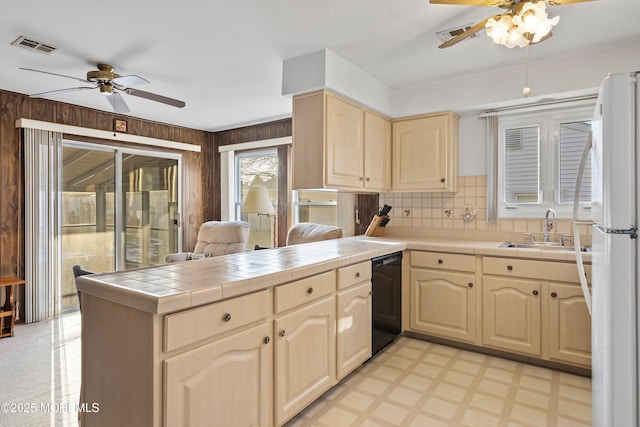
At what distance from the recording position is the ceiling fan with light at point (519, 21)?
1.61 metres

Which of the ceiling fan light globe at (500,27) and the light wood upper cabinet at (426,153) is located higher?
the ceiling fan light globe at (500,27)

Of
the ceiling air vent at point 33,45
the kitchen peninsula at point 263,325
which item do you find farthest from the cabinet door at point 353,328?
the ceiling air vent at point 33,45

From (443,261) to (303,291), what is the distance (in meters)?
1.48

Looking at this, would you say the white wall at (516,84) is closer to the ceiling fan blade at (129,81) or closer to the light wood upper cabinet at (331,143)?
the light wood upper cabinet at (331,143)

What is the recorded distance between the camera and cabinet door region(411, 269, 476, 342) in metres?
2.78

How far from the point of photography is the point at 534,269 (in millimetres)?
2523

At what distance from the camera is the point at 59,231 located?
388cm

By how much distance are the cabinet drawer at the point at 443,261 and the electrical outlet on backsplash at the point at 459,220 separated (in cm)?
60

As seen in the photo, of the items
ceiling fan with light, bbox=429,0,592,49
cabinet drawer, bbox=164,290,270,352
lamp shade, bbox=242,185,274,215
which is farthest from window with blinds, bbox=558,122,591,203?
lamp shade, bbox=242,185,274,215

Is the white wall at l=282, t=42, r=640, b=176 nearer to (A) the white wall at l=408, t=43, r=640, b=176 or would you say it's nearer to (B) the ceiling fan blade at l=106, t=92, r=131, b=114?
(A) the white wall at l=408, t=43, r=640, b=176

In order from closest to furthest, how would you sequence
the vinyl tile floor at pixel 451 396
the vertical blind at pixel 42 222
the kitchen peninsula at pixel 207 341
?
the kitchen peninsula at pixel 207 341 < the vinyl tile floor at pixel 451 396 < the vertical blind at pixel 42 222

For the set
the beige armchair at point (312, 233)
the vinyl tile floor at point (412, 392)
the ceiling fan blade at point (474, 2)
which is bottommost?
the vinyl tile floor at point (412, 392)

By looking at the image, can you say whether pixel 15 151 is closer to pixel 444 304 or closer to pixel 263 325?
pixel 263 325

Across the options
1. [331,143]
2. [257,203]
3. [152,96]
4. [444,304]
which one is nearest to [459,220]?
[444,304]
